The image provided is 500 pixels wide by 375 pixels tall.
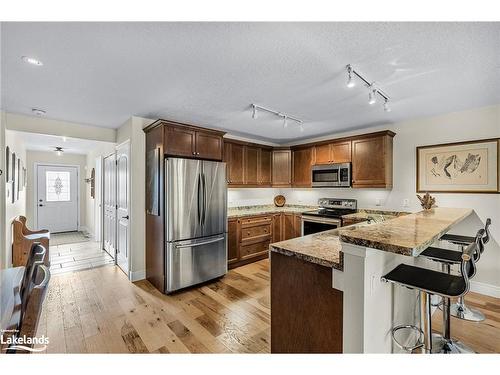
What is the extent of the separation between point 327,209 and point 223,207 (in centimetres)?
212

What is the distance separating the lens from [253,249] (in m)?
4.07

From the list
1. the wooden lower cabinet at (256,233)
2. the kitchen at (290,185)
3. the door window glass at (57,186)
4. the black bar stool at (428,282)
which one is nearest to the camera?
the black bar stool at (428,282)

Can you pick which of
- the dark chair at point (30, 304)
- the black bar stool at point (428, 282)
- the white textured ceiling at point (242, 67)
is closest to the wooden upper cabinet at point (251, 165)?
the white textured ceiling at point (242, 67)

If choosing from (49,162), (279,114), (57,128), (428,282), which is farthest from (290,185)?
(49,162)

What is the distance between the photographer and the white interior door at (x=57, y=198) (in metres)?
6.31

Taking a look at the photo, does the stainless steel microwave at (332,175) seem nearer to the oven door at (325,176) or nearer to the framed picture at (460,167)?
the oven door at (325,176)

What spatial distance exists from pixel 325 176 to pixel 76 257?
4.90 metres

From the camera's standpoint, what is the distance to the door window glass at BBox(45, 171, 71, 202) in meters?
6.43

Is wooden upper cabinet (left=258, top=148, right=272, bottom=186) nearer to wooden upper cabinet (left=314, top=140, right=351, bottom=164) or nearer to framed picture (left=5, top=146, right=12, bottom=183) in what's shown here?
wooden upper cabinet (left=314, top=140, right=351, bottom=164)

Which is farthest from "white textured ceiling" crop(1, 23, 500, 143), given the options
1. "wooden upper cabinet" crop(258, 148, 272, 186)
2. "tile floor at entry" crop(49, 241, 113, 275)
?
"tile floor at entry" crop(49, 241, 113, 275)

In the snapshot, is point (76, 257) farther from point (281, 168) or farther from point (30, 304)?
point (281, 168)

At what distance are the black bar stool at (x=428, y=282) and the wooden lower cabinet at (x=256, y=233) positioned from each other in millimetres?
2577

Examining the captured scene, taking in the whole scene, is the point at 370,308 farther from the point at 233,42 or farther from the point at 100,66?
the point at 100,66

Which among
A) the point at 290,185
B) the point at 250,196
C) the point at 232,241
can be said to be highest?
the point at 290,185
